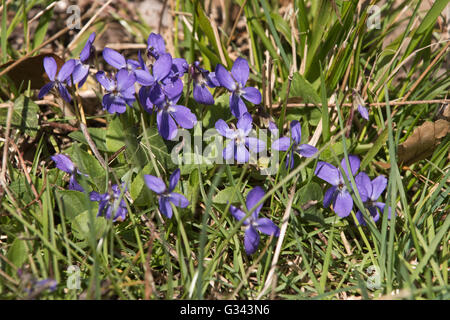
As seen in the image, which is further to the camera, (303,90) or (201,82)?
(303,90)

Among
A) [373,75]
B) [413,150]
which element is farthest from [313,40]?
[413,150]

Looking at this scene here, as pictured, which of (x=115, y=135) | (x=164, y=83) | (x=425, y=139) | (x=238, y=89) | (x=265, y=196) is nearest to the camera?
(x=265, y=196)

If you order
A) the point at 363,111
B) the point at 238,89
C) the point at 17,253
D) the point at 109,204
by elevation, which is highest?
the point at 238,89

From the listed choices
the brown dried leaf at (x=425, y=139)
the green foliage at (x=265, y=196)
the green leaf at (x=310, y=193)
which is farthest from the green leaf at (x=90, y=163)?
the brown dried leaf at (x=425, y=139)

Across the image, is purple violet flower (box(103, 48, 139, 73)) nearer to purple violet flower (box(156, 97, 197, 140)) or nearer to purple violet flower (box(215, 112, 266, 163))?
purple violet flower (box(156, 97, 197, 140))

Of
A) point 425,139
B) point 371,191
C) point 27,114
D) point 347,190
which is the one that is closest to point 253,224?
point 347,190

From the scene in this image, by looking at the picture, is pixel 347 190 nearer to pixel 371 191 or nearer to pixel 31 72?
pixel 371 191

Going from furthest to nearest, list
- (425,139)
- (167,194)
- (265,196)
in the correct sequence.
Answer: (425,139) → (167,194) → (265,196)
